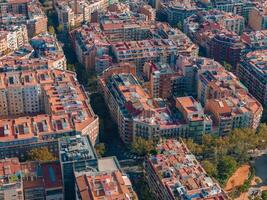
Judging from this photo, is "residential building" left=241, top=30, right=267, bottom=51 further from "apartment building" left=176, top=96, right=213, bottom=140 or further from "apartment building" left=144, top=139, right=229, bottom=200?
"apartment building" left=144, top=139, right=229, bottom=200

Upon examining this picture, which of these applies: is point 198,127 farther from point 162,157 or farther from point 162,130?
point 162,157

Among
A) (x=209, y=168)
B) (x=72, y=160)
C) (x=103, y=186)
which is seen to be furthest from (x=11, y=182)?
(x=209, y=168)

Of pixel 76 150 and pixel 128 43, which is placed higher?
pixel 128 43

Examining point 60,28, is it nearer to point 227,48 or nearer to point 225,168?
point 227,48

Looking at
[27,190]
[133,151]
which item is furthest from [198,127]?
[27,190]

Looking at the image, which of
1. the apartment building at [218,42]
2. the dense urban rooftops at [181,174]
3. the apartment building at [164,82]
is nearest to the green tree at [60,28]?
the apartment building at [218,42]

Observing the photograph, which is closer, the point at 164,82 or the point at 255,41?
the point at 164,82
